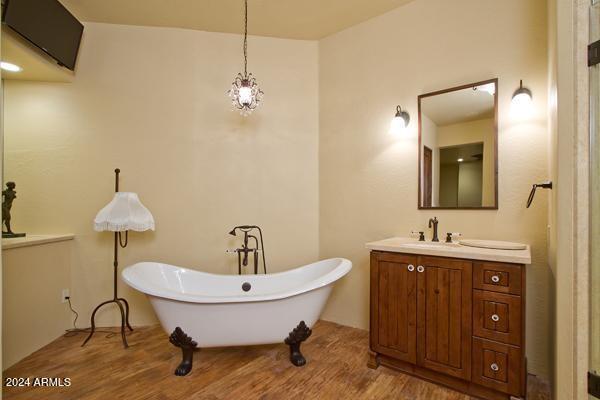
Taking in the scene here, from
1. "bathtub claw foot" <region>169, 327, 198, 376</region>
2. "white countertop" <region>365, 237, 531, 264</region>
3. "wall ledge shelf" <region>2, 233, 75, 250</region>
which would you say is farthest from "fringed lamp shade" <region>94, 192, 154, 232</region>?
"white countertop" <region>365, 237, 531, 264</region>

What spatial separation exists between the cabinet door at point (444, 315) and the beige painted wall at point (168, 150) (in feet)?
4.56

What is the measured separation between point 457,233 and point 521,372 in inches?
38.1

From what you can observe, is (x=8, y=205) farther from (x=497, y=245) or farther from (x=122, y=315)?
(x=497, y=245)

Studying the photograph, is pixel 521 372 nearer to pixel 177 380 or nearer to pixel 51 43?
pixel 177 380

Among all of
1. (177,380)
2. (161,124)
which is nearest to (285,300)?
(177,380)

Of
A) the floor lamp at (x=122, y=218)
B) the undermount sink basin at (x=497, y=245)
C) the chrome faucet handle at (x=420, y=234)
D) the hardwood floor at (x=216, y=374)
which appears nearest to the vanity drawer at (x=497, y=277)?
the undermount sink basin at (x=497, y=245)

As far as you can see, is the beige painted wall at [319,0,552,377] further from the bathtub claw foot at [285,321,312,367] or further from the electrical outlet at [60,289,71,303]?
the electrical outlet at [60,289,71,303]

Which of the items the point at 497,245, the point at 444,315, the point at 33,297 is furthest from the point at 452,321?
the point at 33,297

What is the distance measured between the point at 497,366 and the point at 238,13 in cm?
337

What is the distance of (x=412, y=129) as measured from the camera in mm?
2531

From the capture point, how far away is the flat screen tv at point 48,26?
2.00 meters

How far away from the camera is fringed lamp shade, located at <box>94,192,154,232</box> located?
240cm

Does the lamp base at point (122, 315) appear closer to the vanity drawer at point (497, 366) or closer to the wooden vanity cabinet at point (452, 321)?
the wooden vanity cabinet at point (452, 321)

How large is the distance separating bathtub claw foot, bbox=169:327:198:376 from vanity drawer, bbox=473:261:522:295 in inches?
75.7
